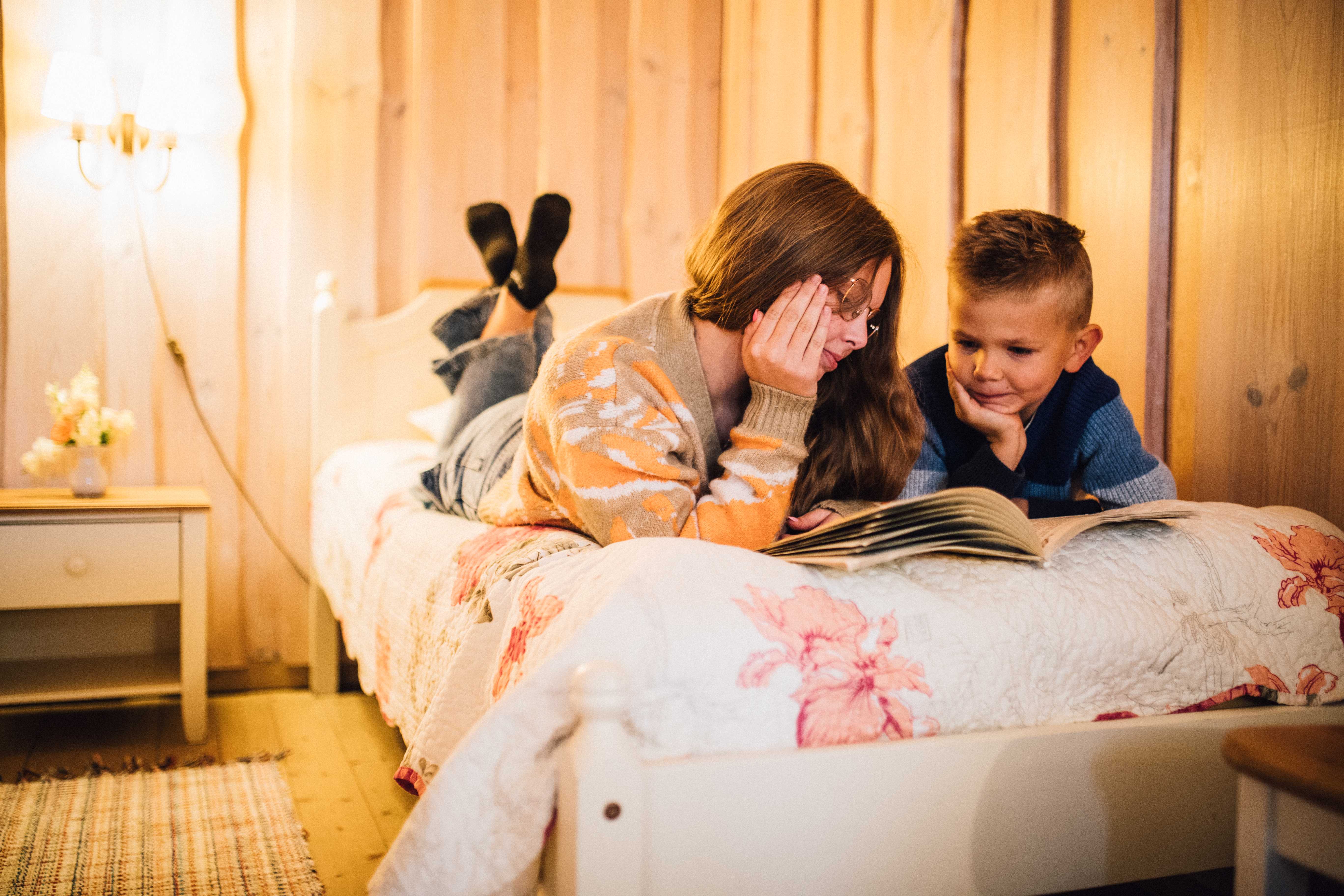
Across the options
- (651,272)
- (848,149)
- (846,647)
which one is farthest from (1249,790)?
(651,272)

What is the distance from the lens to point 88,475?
188cm

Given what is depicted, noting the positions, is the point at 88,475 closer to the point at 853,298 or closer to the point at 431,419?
the point at 431,419

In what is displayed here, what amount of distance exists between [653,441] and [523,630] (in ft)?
0.88

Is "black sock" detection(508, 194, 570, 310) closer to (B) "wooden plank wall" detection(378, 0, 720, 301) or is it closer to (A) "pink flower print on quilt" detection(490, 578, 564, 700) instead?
(B) "wooden plank wall" detection(378, 0, 720, 301)

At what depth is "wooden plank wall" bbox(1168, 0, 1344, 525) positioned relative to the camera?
1095 mm

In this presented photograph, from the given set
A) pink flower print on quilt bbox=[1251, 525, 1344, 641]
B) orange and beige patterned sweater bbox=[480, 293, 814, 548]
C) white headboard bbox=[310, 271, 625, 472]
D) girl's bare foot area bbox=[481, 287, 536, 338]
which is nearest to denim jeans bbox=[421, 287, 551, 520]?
girl's bare foot area bbox=[481, 287, 536, 338]

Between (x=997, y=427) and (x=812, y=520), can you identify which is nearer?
(x=812, y=520)

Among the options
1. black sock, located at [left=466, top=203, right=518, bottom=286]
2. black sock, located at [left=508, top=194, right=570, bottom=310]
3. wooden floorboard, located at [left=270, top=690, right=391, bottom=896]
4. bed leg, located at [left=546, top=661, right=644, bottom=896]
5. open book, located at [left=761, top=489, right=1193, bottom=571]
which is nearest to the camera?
bed leg, located at [left=546, top=661, right=644, bottom=896]

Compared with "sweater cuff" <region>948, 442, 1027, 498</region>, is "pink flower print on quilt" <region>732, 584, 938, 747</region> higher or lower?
lower

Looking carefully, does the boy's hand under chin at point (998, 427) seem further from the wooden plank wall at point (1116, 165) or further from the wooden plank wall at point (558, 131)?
the wooden plank wall at point (558, 131)

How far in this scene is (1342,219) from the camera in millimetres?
1077

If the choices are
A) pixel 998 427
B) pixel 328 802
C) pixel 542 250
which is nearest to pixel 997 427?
pixel 998 427

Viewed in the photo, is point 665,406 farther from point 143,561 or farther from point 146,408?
point 146,408

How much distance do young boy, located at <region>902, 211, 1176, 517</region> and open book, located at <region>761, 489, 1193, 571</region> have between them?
0.38 meters
